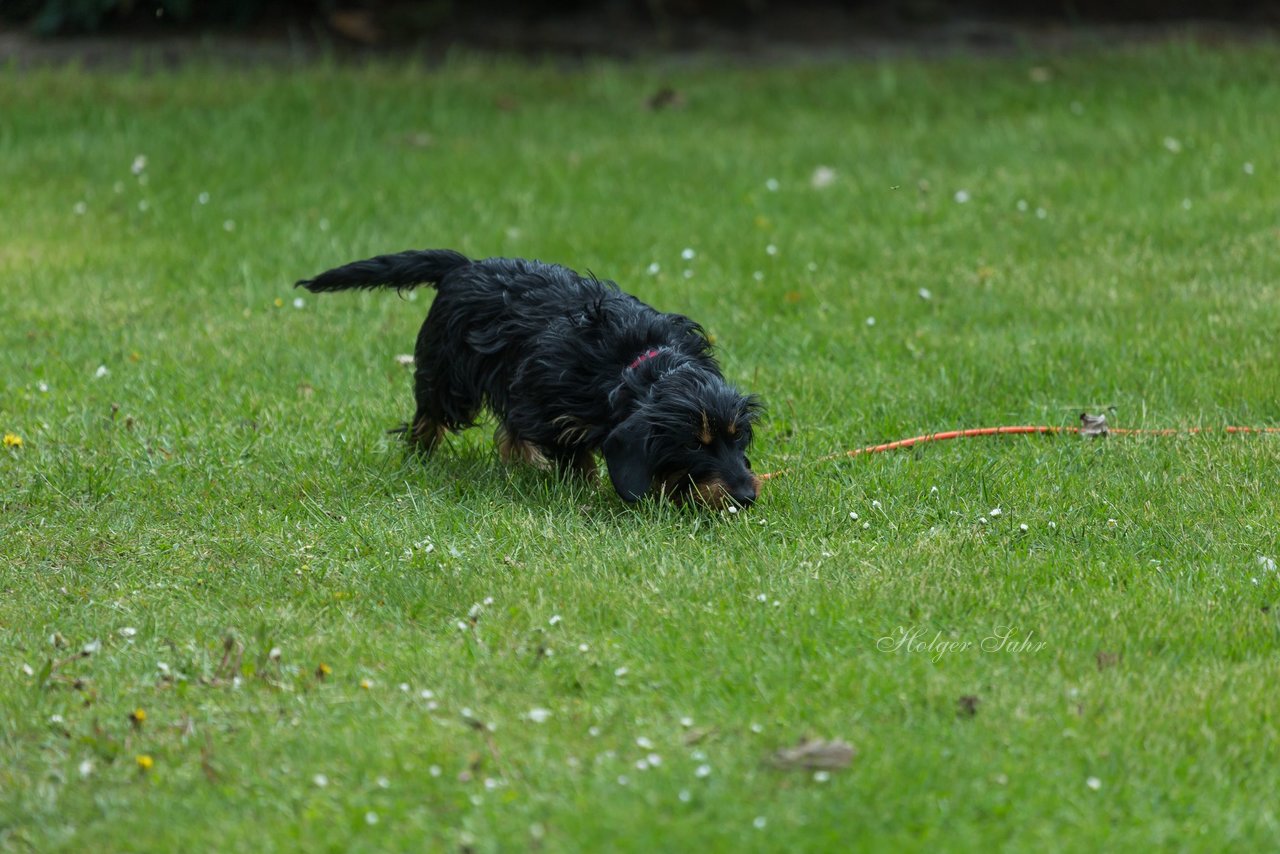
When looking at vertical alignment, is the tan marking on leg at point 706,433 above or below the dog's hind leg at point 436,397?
above

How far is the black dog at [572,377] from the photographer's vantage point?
4949 mm

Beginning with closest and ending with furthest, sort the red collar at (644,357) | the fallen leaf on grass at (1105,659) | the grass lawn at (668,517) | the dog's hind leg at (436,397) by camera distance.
Answer: the grass lawn at (668,517) → the fallen leaf on grass at (1105,659) → the red collar at (644,357) → the dog's hind leg at (436,397)

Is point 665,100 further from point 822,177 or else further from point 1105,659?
point 1105,659

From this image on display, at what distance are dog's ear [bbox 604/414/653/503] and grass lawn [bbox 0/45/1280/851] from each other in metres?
0.16

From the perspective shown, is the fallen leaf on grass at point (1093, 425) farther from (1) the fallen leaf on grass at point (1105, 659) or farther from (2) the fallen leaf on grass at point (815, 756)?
(2) the fallen leaf on grass at point (815, 756)

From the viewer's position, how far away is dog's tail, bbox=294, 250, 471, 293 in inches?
230

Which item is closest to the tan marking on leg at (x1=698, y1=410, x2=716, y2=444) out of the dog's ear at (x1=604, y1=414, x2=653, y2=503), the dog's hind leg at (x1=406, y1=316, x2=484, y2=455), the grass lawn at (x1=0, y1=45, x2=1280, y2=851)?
the dog's ear at (x1=604, y1=414, x2=653, y2=503)

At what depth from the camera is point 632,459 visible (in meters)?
4.93

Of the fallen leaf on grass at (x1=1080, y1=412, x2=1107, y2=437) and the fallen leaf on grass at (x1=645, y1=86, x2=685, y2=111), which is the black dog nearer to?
the fallen leaf on grass at (x1=1080, y1=412, x2=1107, y2=437)

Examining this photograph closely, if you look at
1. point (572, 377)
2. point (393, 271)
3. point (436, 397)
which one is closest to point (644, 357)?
point (572, 377)

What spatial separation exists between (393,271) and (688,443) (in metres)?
1.61

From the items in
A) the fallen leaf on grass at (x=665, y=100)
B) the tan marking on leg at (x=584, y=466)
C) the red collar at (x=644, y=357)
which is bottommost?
the tan marking on leg at (x=584, y=466)

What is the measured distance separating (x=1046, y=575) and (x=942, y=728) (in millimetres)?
1059

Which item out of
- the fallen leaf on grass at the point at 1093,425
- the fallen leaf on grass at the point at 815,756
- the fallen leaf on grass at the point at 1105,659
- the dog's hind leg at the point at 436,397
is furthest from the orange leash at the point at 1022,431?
the fallen leaf on grass at the point at 815,756
